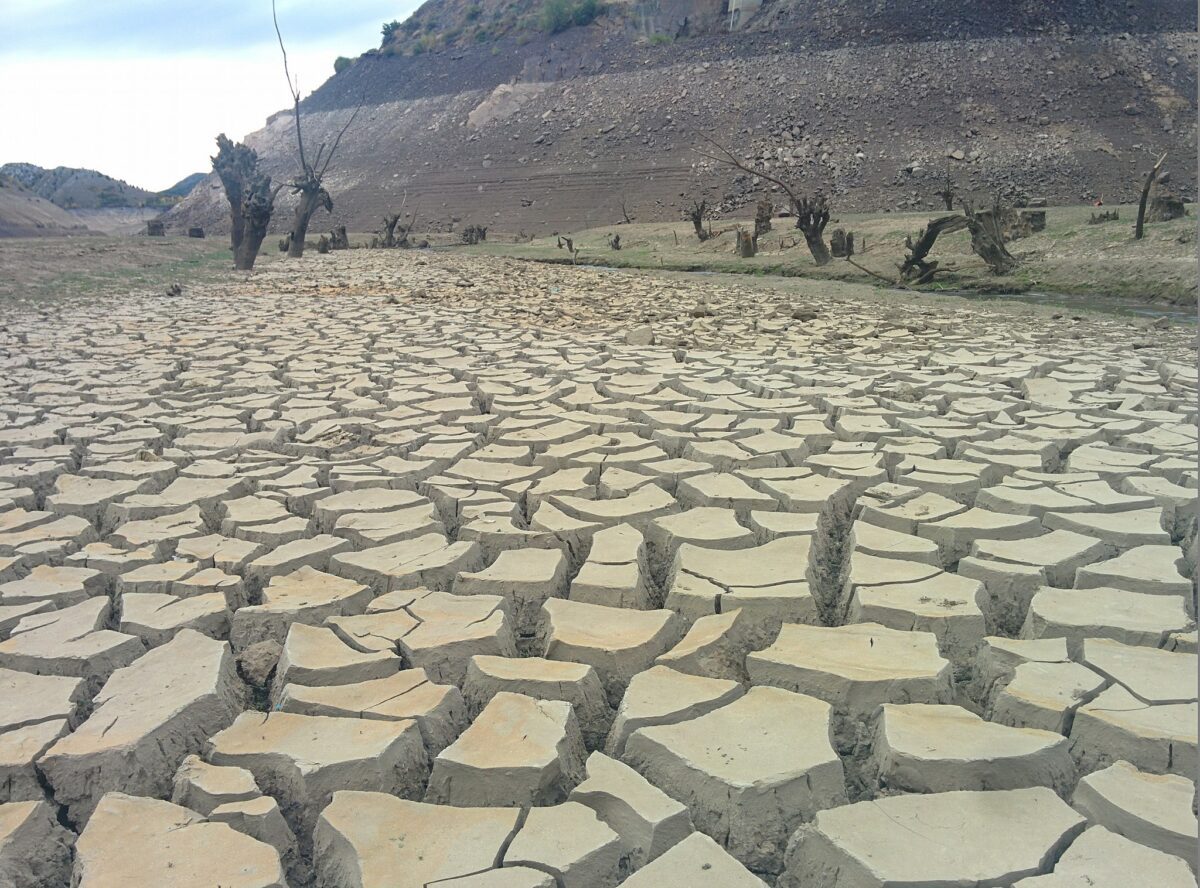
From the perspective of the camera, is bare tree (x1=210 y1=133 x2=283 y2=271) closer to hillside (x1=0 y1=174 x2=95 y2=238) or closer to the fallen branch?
the fallen branch

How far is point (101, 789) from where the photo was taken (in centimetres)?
156

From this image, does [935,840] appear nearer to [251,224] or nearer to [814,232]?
[814,232]

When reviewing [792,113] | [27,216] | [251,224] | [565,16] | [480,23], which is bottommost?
[251,224]

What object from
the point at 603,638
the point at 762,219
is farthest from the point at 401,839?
the point at 762,219

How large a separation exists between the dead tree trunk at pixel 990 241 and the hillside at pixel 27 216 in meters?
26.8

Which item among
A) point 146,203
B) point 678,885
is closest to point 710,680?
point 678,885

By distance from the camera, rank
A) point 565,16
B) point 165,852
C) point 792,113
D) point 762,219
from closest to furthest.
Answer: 1. point 165,852
2. point 762,219
3. point 792,113
4. point 565,16

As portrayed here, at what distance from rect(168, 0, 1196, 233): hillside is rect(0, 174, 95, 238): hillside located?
6.44 meters

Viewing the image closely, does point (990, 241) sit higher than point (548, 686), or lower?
higher

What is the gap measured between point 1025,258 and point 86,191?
5996 cm

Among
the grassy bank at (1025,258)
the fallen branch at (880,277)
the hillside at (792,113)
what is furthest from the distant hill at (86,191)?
the fallen branch at (880,277)

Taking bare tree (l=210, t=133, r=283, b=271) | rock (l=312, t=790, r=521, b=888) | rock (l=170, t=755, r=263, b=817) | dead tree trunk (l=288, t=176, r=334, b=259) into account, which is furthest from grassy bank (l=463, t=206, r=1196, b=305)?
rock (l=170, t=755, r=263, b=817)

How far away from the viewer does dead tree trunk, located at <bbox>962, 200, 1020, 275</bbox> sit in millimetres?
10219

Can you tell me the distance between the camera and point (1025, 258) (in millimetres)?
10938
